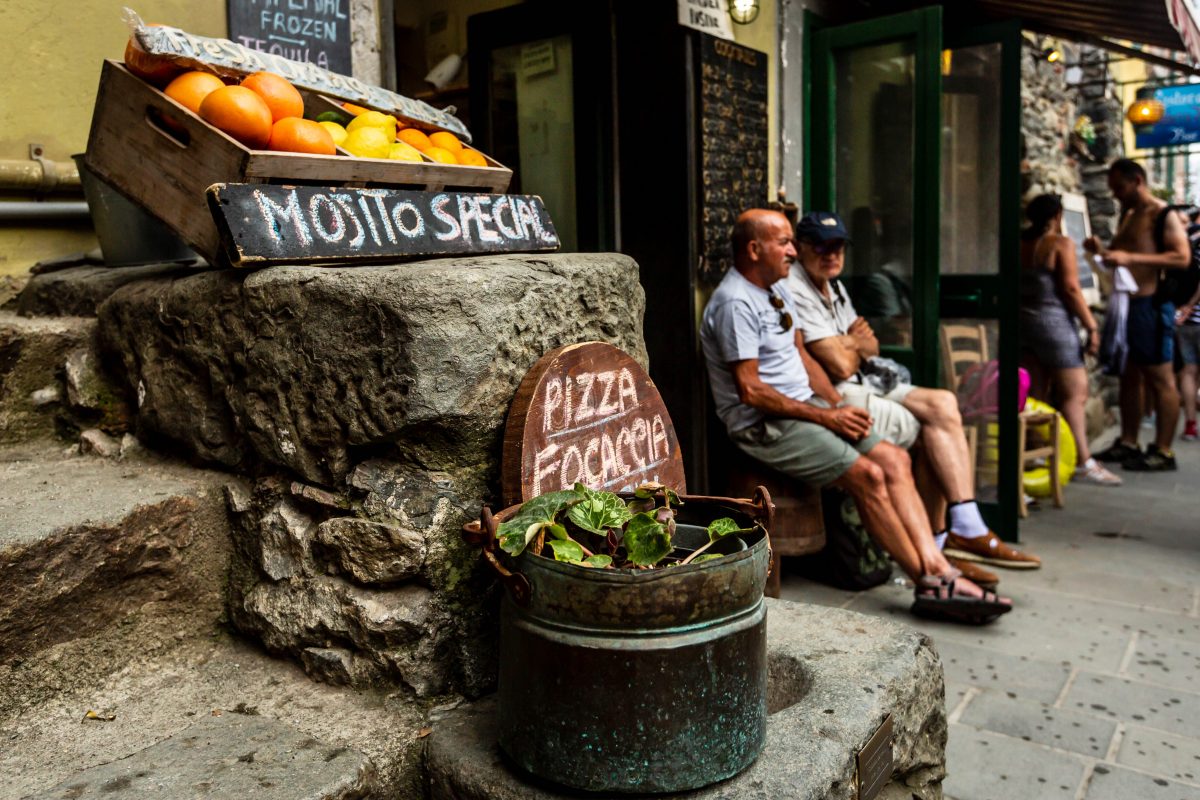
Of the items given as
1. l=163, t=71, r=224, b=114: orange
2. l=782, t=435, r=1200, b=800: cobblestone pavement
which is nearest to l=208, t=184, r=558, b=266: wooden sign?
l=163, t=71, r=224, b=114: orange

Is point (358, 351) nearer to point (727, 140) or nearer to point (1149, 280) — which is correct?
point (727, 140)

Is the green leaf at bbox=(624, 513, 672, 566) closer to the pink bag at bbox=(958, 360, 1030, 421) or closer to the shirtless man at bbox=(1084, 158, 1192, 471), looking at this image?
the pink bag at bbox=(958, 360, 1030, 421)

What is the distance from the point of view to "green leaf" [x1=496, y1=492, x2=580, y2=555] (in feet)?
5.35

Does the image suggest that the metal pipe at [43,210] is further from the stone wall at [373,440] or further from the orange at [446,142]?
the orange at [446,142]

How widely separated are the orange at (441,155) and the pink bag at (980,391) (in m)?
3.36

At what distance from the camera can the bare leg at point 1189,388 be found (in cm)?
747

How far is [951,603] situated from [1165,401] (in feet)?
12.8

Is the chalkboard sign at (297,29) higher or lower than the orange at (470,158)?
higher

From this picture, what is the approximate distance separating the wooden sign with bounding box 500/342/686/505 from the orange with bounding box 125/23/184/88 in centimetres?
105

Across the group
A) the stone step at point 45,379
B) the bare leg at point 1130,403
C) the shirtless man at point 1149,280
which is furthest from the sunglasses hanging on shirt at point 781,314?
the bare leg at point 1130,403

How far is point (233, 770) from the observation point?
63.0 inches

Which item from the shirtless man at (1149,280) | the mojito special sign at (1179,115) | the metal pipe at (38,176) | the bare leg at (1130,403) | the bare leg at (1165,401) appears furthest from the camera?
the mojito special sign at (1179,115)

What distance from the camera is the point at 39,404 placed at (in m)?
2.49

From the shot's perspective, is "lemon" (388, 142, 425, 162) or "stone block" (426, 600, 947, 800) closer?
"stone block" (426, 600, 947, 800)
